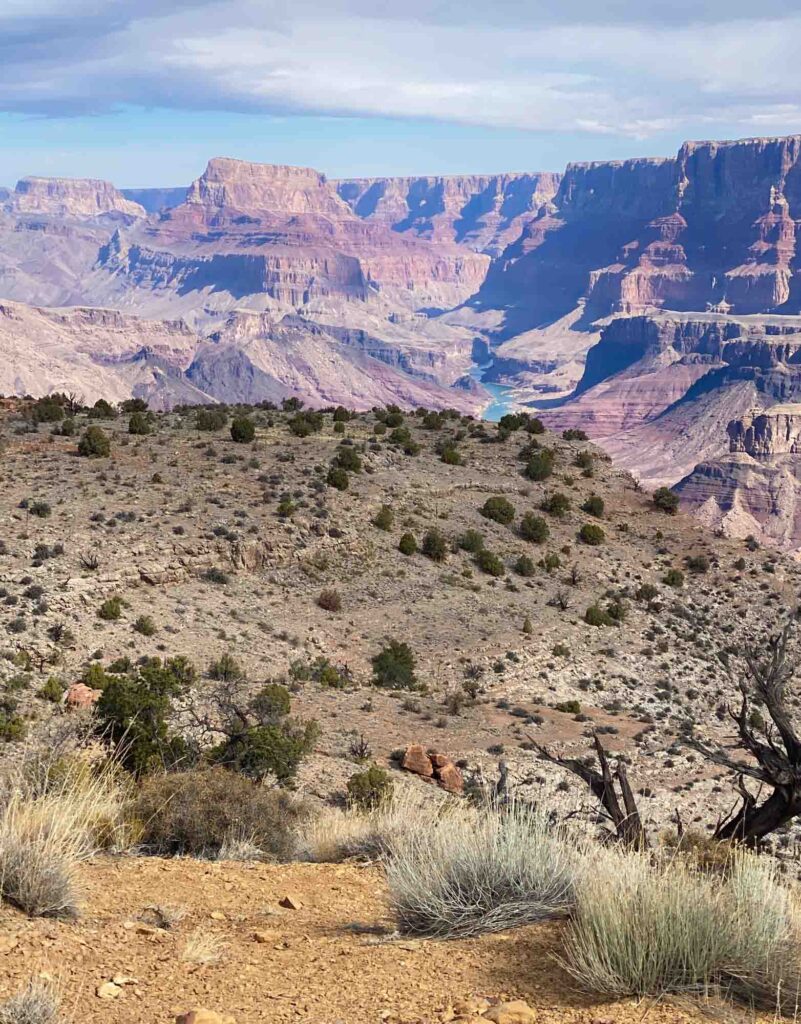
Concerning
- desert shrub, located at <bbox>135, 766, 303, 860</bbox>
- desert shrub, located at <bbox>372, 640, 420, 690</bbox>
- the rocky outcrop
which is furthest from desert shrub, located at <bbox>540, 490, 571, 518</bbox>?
the rocky outcrop

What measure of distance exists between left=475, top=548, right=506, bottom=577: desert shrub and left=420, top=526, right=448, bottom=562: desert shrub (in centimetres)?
149

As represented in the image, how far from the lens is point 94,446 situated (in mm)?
44469

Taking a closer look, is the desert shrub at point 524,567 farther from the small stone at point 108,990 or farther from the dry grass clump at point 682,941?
the small stone at point 108,990

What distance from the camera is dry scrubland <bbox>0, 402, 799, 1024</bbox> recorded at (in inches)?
295

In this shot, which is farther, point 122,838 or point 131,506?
point 131,506

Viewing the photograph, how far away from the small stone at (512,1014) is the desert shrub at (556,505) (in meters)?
45.0

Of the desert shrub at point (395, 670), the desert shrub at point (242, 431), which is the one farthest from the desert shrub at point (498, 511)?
the desert shrub at point (395, 670)

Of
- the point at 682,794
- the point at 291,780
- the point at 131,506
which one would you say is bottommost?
the point at 682,794

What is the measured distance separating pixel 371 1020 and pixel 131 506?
3368 centimetres

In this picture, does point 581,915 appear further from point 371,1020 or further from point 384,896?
point 384,896

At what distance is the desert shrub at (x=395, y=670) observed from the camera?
32.9 metres

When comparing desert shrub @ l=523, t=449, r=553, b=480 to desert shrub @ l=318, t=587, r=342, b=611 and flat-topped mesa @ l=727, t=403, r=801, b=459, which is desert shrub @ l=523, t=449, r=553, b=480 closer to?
desert shrub @ l=318, t=587, r=342, b=611

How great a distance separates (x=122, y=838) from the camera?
1178cm

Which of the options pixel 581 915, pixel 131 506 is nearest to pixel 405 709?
pixel 131 506
